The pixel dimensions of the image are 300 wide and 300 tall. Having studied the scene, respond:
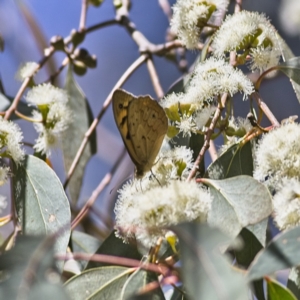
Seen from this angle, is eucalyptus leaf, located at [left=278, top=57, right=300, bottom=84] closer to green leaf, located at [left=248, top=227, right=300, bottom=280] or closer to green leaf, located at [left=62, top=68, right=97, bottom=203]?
green leaf, located at [left=248, top=227, right=300, bottom=280]

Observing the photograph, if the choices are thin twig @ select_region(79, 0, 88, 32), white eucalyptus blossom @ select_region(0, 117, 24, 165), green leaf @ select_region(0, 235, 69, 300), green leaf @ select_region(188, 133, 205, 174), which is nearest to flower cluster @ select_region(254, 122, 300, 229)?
green leaf @ select_region(188, 133, 205, 174)

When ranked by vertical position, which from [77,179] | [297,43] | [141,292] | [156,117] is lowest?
[297,43]

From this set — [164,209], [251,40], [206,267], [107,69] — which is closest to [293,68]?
[251,40]

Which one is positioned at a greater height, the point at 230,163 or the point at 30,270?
the point at 30,270

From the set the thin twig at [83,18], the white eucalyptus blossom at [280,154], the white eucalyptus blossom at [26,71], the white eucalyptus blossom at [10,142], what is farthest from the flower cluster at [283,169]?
the thin twig at [83,18]

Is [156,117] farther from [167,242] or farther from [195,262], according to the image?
[195,262]

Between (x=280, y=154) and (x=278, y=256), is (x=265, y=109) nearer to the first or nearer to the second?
(x=280, y=154)

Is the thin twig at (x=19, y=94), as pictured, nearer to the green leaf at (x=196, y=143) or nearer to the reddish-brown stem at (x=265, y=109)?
the green leaf at (x=196, y=143)

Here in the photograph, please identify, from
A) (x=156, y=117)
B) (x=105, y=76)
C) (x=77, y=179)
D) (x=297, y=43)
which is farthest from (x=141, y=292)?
(x=105, y=76)
